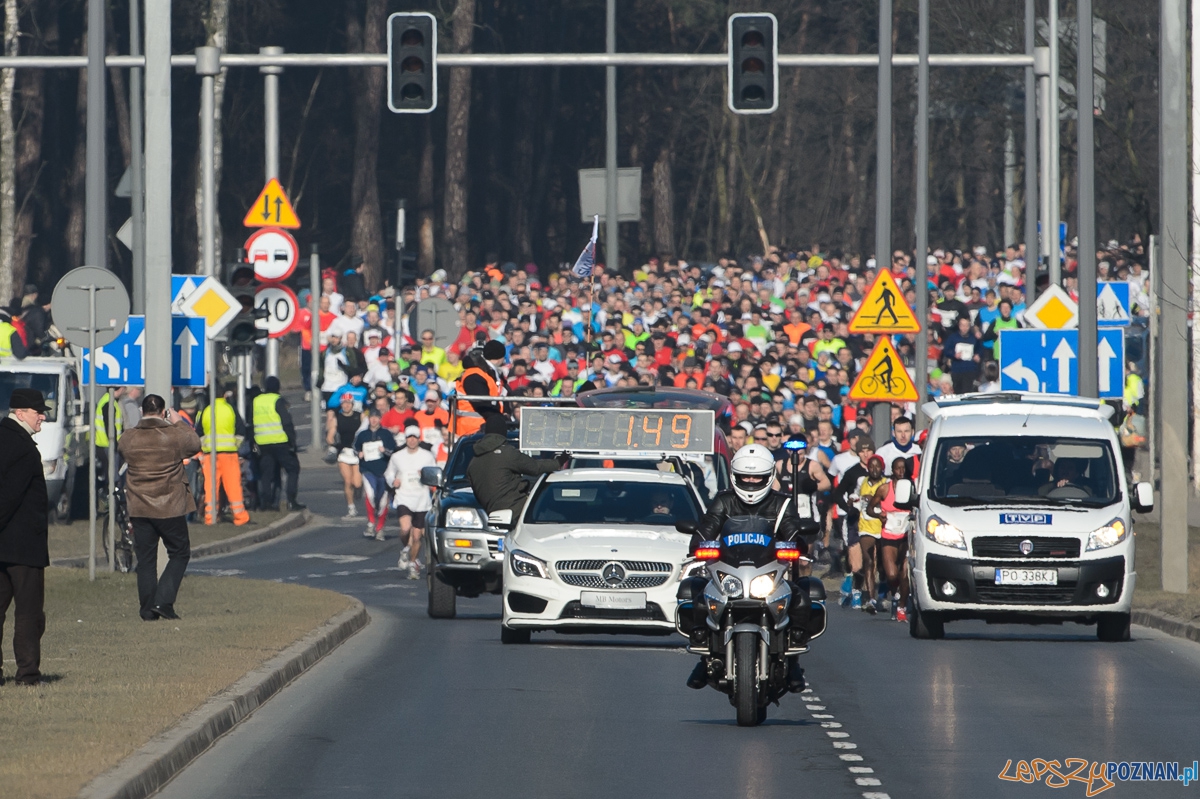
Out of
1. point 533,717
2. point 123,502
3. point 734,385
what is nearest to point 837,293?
point 734,385

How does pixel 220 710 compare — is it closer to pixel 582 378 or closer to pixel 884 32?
pixel 884 32

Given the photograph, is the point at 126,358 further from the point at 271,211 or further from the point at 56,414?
the point at 271,211

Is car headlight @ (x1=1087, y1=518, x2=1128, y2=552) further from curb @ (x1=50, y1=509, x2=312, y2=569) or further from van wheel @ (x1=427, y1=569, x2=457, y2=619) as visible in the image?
curb @ (x1=50, y1=509, x2=312, y2=569)

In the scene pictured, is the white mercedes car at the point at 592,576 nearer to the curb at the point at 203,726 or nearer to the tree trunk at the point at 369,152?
the curb at the point at 203,726

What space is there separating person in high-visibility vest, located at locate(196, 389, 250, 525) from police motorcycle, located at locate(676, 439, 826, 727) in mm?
18211

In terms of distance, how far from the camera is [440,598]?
21.6m

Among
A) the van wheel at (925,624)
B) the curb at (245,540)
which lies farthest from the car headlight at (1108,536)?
the curb at (245,540)

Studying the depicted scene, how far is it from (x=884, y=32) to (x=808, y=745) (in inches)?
669

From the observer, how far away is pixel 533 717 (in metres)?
13.5

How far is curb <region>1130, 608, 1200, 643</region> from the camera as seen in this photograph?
1981 centimetres

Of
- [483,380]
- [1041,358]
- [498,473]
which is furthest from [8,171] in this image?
[498,473]

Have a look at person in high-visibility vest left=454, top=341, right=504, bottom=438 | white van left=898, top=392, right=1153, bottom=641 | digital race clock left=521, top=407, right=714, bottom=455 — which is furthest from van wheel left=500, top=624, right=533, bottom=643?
person in high-visibility vest left=454, top=341, right=504, bottom=438

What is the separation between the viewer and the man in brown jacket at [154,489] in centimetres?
1888

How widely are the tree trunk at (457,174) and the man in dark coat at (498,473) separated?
4405 cm
